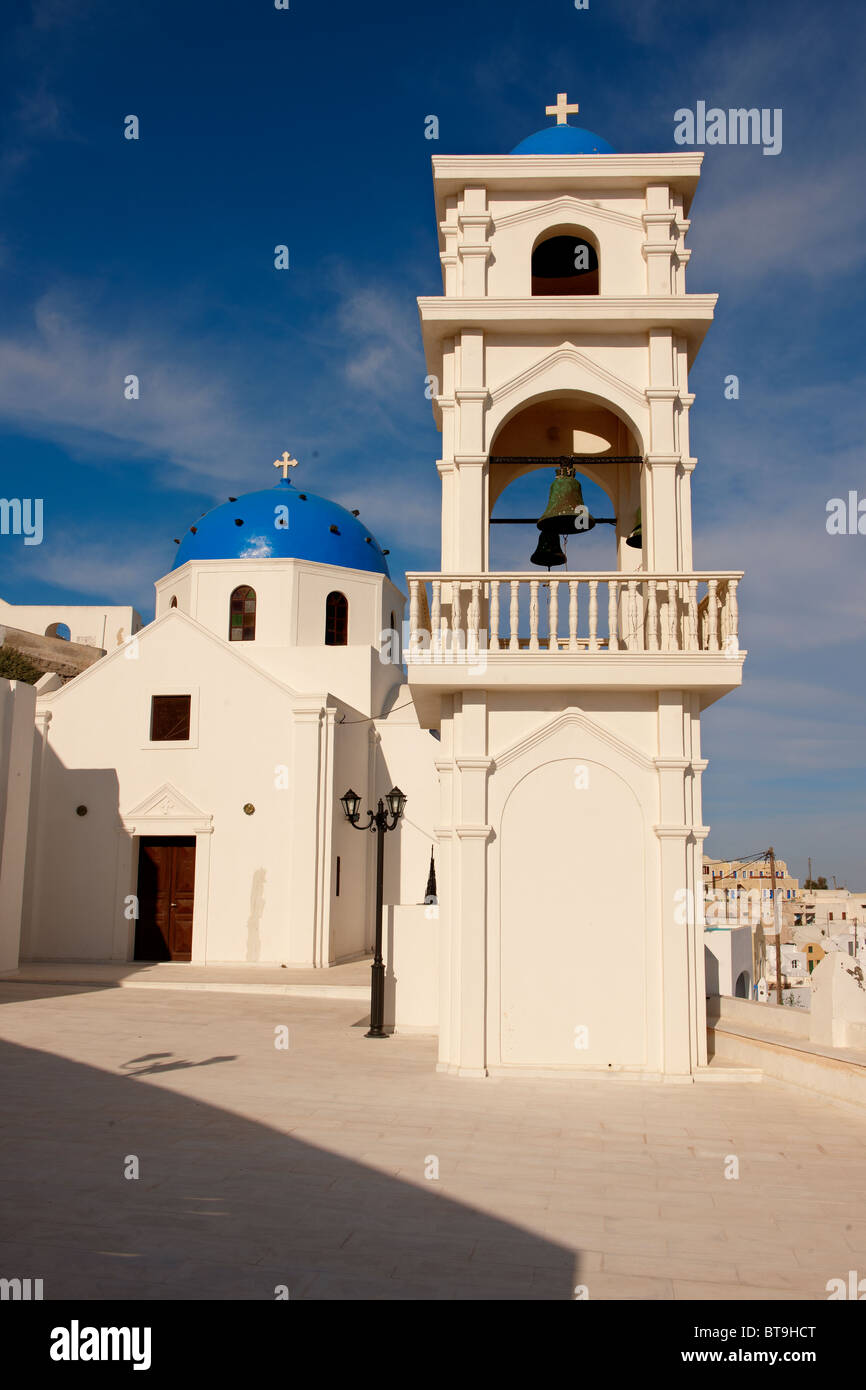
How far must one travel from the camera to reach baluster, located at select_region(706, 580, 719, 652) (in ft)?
30.0

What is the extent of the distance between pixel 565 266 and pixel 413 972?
824 centimetres

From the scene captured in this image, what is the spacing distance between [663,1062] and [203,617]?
16.4 metres

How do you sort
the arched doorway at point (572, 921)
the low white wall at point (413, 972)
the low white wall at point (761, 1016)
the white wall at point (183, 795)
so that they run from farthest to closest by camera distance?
the white wall at point (183, 795)
the low white wall at point (413, 972)
the low white wall at point (761, 1016)
the arched doorway at point (572, 921)

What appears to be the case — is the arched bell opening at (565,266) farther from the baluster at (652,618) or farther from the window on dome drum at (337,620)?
the window on dome drum at (337,620)

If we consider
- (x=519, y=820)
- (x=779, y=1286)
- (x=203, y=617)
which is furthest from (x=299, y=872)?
(x=779, y=1286)

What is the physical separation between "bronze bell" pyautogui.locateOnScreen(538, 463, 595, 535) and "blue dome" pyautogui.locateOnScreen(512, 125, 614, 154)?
3.65m

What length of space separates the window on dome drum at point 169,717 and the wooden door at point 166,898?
1.92 m

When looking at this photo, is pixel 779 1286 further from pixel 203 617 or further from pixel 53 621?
pixel 53 621

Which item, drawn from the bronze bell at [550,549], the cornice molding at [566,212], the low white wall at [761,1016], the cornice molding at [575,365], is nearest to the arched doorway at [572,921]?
the low white wall at [761,1016]

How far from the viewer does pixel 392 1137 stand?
7.04m

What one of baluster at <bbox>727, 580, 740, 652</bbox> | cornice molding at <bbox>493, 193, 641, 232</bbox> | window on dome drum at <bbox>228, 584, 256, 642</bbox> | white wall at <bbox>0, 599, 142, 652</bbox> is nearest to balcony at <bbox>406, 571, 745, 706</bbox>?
baluster at <bbox>727, 580, 740, 652</bbox>

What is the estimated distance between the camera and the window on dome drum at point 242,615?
22.6 metres

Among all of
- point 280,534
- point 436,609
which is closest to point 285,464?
point 280,534
